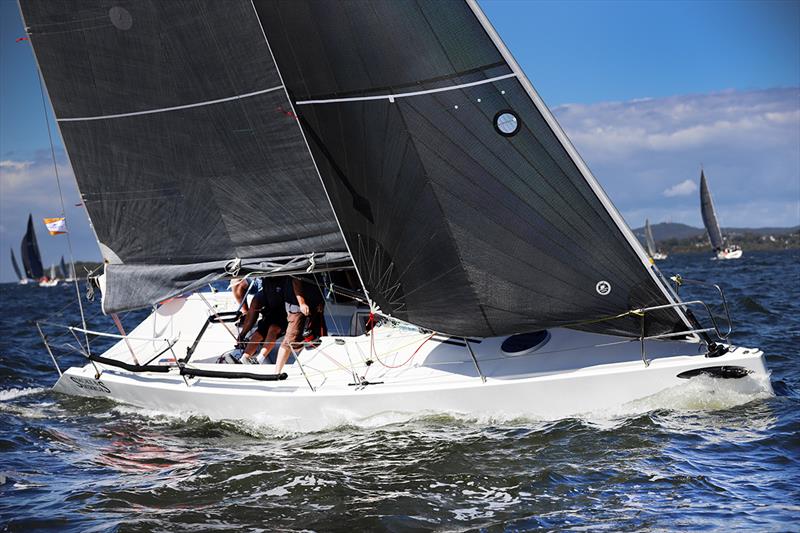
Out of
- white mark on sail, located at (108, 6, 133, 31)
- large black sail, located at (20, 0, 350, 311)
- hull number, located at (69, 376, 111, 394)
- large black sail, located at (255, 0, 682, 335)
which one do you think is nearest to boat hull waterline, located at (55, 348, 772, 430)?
large black sail, located at (255, 0, 682, 335)

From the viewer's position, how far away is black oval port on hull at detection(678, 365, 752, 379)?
23.8 ft

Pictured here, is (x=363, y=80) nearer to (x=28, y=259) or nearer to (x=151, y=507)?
(x=151, y=507)

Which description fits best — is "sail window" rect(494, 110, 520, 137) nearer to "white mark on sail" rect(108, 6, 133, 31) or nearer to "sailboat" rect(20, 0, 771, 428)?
"sailboat" rect(20, 0, 771, 428)

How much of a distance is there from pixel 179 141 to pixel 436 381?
380 cm

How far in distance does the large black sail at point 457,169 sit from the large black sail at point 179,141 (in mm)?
882

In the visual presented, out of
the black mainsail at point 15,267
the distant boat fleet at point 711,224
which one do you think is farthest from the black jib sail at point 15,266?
the distant boat fleet at point 711,224

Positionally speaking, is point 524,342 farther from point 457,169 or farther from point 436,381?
point 457,169

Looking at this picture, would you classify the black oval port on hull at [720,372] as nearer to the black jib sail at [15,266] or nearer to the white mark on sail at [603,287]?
the white mark on sail at [603,287]

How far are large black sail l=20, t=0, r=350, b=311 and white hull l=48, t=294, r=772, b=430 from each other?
41.7 inches

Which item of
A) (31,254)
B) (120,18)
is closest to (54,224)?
(120,18)

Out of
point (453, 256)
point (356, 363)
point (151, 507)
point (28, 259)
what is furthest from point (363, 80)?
point (28, 259)

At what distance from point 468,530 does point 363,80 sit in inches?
159

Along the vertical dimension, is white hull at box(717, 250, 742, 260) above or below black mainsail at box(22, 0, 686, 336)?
below

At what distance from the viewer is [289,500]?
6.09 metres
